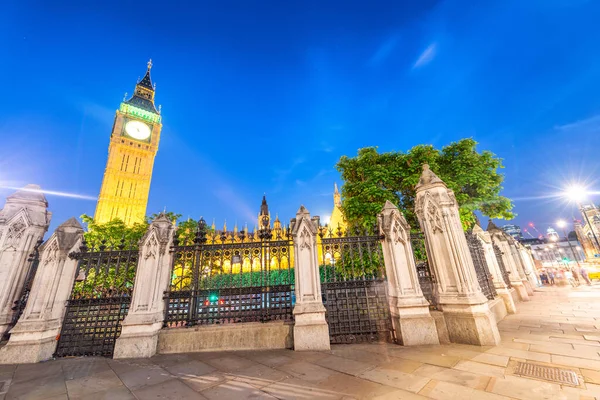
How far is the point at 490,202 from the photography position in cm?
1761

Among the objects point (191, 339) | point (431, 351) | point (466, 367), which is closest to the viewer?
point (466, 367)

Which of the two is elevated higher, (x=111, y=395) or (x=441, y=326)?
(x=441, y=326)

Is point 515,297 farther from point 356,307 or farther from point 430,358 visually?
point 430,358

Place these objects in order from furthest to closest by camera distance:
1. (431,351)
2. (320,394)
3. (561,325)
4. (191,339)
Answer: (561,325) → (191,339) → (431,351) → (320,394)

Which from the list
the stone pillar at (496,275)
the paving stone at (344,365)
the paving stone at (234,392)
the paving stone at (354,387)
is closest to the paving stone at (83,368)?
the paving stone at (234,392)

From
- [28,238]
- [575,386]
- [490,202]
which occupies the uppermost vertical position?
[490,202]

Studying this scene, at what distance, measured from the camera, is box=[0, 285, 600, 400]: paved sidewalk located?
11.4 ft

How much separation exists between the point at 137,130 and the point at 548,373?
89363 millimetres

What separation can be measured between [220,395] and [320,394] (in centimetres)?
148

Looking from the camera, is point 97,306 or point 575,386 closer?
point 575,386

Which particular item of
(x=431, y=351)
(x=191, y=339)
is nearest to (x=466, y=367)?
(x=431, y=351)

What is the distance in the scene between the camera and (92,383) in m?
4.21

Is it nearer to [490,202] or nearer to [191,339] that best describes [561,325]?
[191,339]

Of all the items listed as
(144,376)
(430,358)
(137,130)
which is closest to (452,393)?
(430,358)
